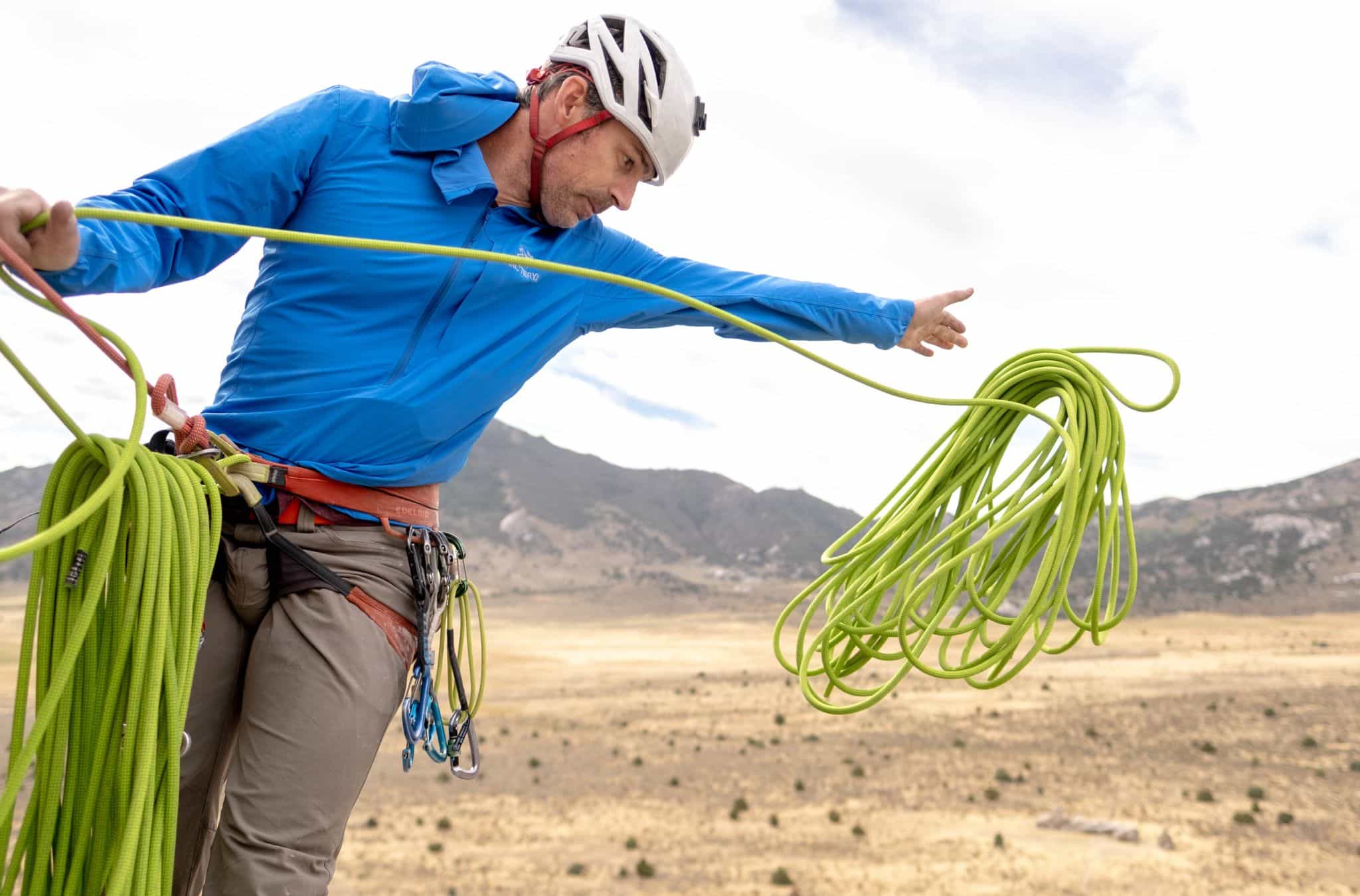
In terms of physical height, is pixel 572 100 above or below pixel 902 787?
above

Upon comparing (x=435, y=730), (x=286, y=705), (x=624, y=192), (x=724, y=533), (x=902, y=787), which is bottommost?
(x=902, y=787)

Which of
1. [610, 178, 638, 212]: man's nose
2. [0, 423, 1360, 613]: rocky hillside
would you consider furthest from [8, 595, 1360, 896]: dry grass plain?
[0, 423, 1360, 613]: rocky hillside

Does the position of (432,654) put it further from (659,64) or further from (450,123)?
(659,64)

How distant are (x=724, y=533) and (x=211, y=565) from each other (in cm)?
8912

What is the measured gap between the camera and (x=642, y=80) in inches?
85.2

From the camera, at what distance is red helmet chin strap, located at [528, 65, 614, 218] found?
85.0 inches

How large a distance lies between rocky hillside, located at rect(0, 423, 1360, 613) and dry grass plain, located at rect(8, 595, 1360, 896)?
2152 cm

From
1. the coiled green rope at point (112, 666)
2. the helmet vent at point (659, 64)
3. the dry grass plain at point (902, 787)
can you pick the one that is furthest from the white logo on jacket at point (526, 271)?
the dry grass plain at point (902, 787)

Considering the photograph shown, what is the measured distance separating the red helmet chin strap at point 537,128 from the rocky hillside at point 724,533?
3964 cm

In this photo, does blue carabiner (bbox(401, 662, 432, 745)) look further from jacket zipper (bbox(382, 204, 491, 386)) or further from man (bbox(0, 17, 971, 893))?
jacket zipper (bbox(382, 204, 491, 386))

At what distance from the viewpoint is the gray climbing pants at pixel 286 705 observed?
1.86 metres

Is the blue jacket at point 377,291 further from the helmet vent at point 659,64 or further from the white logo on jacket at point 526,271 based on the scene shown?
the helmet vent at point 659,64

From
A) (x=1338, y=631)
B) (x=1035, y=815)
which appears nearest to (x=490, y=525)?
(x=1338, y=631)

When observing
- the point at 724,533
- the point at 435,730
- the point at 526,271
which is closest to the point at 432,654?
the point at 435,730
